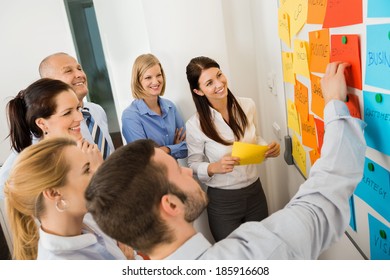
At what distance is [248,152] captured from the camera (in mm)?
897

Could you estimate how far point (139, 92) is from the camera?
1.29 meters

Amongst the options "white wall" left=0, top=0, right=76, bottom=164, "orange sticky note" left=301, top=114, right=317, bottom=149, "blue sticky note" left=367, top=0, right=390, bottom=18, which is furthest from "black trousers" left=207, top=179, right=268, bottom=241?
"white wall" left=0, top=0, right=76, bottom=164

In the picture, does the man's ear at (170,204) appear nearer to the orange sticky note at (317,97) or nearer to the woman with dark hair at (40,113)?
the orange sticky note at (317,97)

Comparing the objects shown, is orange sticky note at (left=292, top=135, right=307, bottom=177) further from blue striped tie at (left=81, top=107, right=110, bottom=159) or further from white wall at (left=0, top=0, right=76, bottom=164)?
white wall at (left=0, top=0, right=76, bottom=164)

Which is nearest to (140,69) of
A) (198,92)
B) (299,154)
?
(198,92)

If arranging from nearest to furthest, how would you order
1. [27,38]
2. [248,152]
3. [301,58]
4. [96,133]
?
[301,58] < [248,152] < [96,133] < [27,38]

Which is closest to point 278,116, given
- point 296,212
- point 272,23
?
point 272,23

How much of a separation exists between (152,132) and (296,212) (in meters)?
0.88

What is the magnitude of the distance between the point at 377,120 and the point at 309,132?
1.03ft

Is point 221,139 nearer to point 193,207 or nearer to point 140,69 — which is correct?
point 140,69

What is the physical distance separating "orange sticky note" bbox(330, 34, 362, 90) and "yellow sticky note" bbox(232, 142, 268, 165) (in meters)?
0.35

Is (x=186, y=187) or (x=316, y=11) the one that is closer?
(x=186, y=187)

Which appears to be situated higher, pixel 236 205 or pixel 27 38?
pixel 27 38
